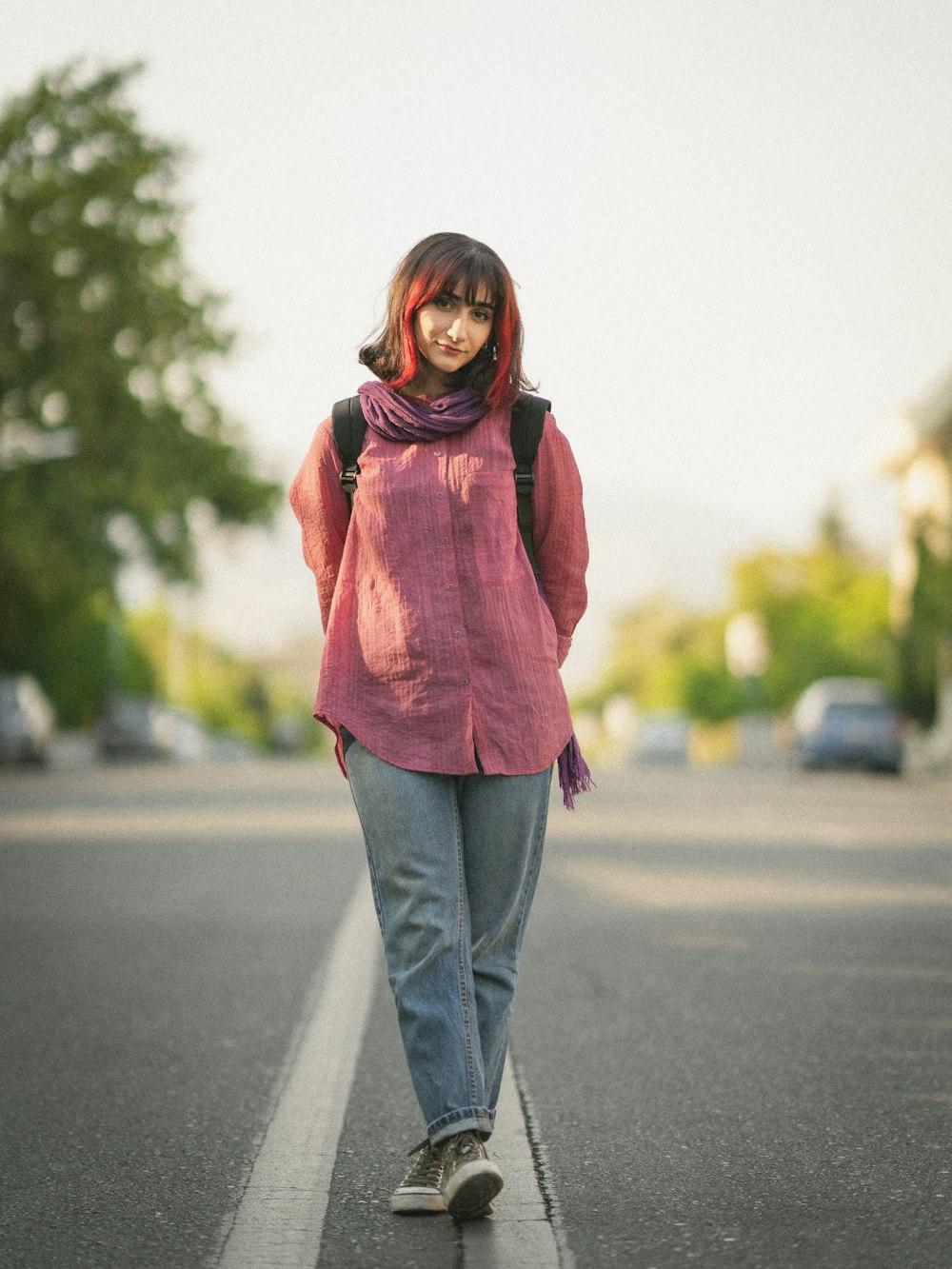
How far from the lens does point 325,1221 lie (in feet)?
12.8

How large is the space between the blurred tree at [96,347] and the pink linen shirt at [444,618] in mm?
26346

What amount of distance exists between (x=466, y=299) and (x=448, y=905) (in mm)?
1232

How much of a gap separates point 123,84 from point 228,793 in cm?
1250

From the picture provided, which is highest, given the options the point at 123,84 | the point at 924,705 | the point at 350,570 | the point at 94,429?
the point at 123,84

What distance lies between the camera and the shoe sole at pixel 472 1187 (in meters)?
3.81

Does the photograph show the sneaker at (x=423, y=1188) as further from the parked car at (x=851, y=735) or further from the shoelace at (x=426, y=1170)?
the parked car at (x=851, y=735)

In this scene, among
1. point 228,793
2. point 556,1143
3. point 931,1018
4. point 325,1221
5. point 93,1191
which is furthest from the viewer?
point 228,793

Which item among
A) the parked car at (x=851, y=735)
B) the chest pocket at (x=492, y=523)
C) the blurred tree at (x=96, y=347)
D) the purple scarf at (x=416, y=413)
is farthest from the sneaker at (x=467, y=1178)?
the parked car at (x=851, y=735)

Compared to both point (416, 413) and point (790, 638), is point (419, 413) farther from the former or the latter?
point (790, 638)

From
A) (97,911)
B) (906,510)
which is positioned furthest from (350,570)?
(906,510)

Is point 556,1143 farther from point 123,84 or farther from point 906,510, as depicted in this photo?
point 906,510

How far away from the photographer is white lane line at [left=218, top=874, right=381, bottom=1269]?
3719 mm

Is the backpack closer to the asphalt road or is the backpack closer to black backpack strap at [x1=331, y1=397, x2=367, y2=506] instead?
black backpack strap at [x1=331, y1=397, x2=367, y2=506]

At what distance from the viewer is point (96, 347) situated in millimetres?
30625
